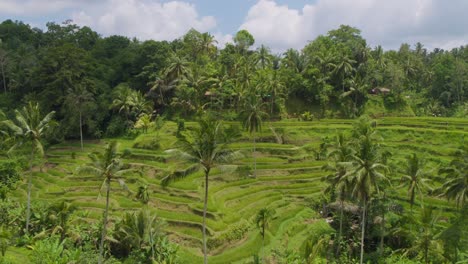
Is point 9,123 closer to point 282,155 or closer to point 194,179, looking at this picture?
point 194,179

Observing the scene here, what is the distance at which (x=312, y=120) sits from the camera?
210ft

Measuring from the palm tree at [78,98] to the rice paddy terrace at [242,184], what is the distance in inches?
222

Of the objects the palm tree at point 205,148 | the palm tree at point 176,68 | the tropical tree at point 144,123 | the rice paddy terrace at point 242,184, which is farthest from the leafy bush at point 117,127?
the palm tree at point 205,148

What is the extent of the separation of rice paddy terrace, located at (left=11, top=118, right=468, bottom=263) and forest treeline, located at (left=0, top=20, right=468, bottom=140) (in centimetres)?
→ 560

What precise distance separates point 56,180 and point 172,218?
1752cm

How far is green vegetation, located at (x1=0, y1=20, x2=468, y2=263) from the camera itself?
2989cm

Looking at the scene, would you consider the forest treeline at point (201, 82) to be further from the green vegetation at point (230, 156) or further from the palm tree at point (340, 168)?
the palm tree at point (340, 168)

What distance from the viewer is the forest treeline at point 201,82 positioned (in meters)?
60.0

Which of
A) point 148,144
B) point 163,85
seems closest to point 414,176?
point 148,144

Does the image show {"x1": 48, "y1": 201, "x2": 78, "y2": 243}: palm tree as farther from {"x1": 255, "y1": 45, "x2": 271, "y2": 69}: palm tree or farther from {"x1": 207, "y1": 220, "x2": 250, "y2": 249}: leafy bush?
{"x1": 255, "y1": 45, "x2": 271, "y2": 69}: palm tree

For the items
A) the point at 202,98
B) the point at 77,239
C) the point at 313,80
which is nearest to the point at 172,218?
the point at 77,239

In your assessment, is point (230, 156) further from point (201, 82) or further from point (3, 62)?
point (3, 62)

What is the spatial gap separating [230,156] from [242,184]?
20.7m

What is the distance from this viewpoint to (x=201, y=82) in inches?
2441
